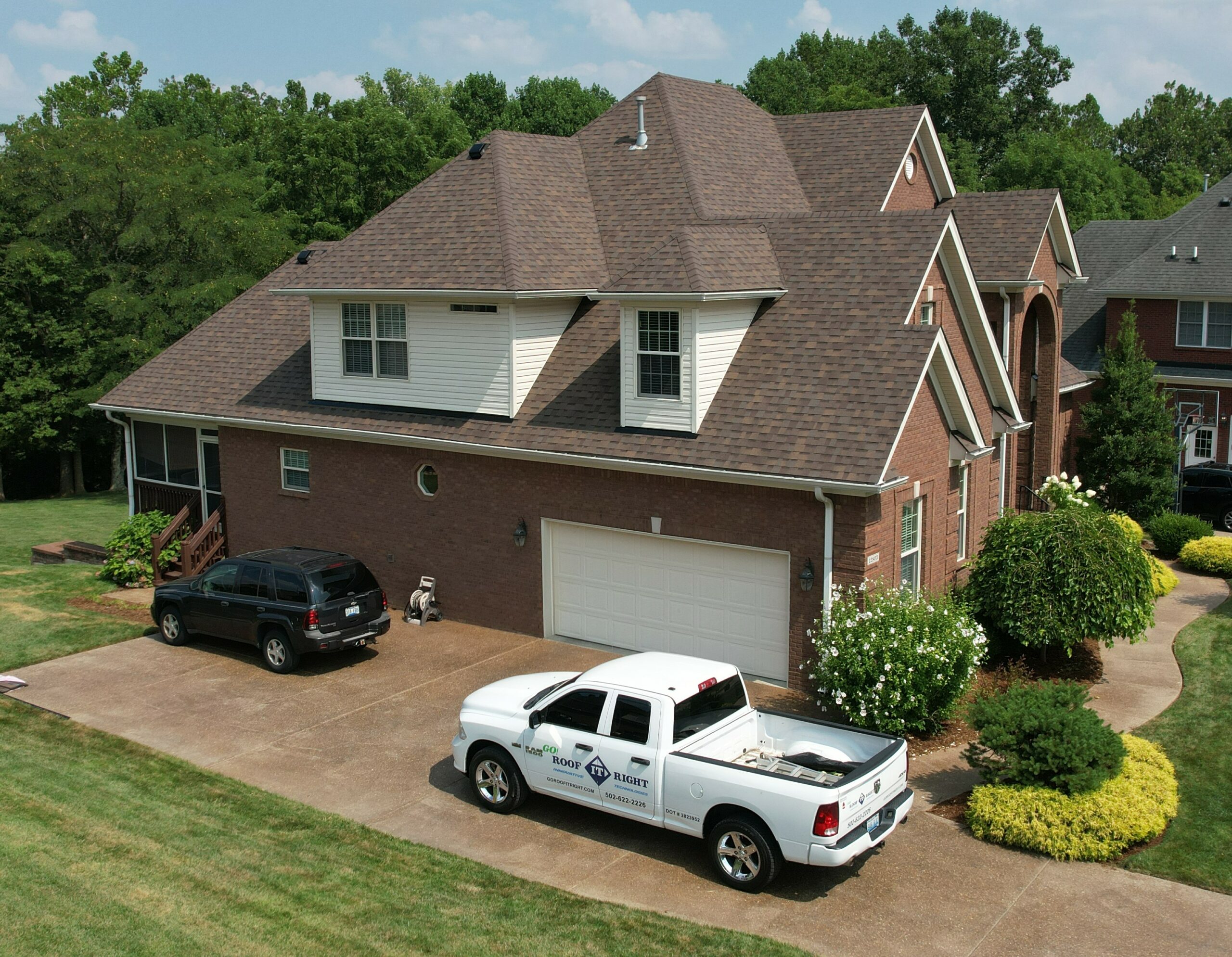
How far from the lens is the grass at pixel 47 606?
19.1 m

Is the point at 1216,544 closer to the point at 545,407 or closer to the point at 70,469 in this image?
the point at 545,407

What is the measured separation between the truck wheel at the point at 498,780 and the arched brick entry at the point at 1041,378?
16946mm

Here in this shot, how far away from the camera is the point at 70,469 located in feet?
163

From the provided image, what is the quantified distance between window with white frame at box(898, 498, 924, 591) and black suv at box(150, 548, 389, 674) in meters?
8.02

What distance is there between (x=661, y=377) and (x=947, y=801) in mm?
7367

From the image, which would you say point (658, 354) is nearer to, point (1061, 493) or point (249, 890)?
point (1061, 493)

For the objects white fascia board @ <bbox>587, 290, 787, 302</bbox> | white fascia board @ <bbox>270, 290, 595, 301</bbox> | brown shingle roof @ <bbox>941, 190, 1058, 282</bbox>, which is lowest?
white fascia board @ <bbox>587, 290, 787, 302</bbox>

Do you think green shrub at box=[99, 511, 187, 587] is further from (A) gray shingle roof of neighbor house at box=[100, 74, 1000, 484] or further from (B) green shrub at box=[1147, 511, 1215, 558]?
(B) green shrub at box=[1147, 511, 1215, 558]

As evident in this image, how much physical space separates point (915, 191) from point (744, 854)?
17316mm

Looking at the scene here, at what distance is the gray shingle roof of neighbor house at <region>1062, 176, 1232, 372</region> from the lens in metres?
34.7

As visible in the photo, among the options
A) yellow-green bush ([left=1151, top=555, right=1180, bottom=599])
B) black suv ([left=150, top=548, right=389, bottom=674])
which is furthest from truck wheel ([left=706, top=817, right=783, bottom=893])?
yellow-green bush ([left=1151, top=555, right=1180, bottom=599])

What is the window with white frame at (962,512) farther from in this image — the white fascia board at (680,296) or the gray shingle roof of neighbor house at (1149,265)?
the gray shingle roof of neighbor house at (1149,265)

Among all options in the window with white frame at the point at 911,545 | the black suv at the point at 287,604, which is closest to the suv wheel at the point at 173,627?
the black suv at the point at 287,604

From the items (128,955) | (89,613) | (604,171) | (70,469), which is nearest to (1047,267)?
(604,171)
